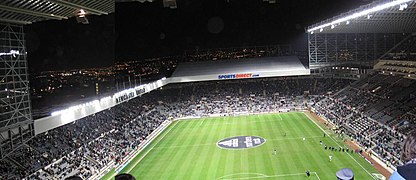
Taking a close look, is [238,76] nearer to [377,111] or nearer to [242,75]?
[242,75]

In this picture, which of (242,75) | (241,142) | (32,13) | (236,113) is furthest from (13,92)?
(242,75)

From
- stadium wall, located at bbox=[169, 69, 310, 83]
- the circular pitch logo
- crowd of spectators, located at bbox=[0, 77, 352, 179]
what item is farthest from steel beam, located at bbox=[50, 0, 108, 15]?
stadium wall, located at bbox=[169, 69, 310, 83]

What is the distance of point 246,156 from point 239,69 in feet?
86.4

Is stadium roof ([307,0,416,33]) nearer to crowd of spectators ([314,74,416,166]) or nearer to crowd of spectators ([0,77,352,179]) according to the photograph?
crowd of spectators ([314,74,416,166])

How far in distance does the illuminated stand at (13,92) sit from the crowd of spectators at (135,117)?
272cm

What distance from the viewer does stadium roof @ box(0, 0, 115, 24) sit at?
34.7ft

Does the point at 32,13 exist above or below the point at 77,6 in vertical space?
above

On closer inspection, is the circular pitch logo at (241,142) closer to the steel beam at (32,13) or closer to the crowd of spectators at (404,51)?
the steel beam at (32,13)

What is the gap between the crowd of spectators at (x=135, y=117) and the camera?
916 inches

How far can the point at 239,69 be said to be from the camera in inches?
2074

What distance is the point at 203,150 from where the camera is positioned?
101 feet

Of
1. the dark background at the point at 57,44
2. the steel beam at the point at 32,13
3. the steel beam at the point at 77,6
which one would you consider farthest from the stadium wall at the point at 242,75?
the steel beam at the point at 77,6

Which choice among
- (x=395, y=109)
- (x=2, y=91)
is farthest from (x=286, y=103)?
(x=2, y=91)

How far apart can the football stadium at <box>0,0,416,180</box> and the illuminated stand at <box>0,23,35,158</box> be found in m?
0.06
